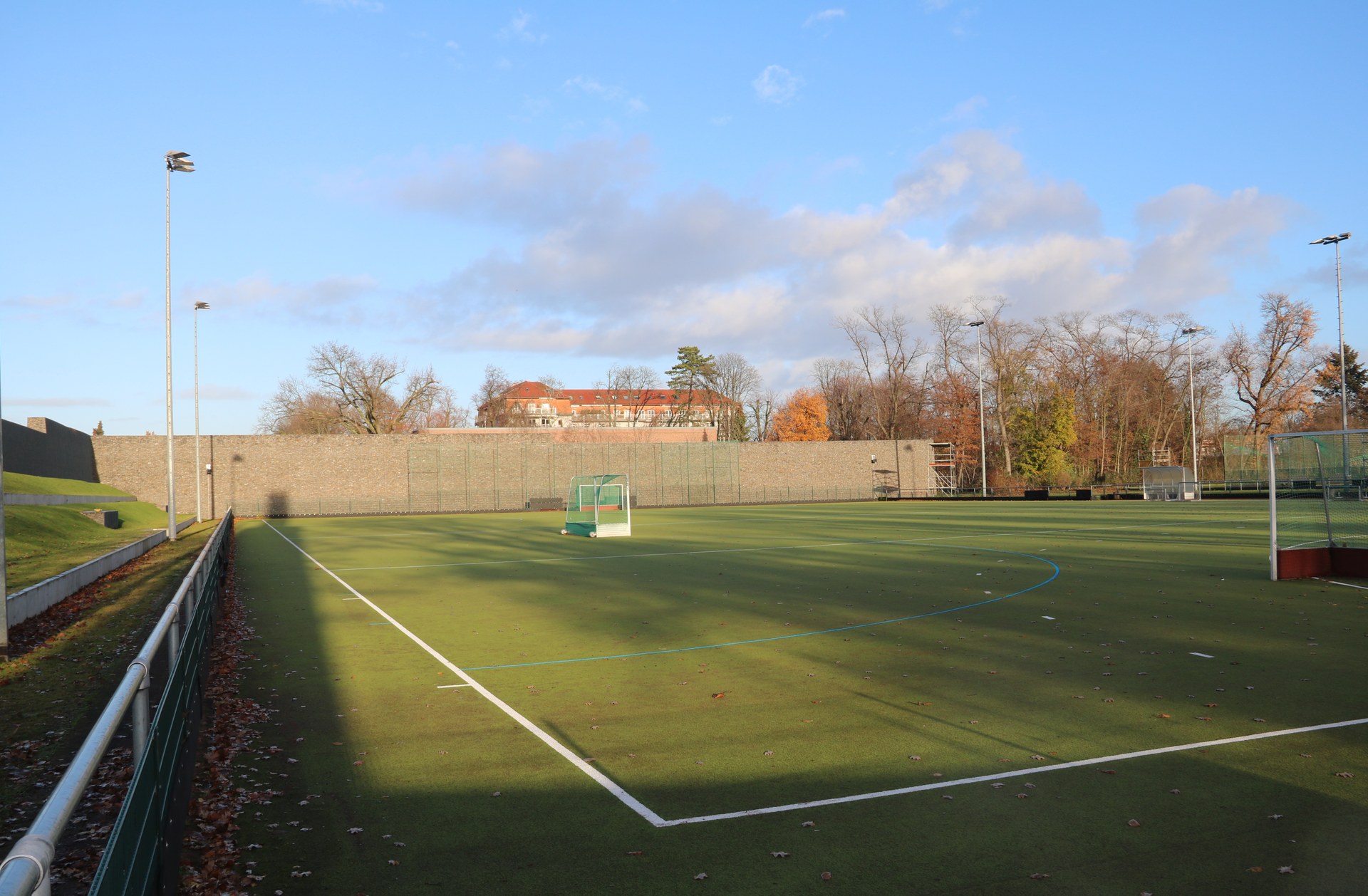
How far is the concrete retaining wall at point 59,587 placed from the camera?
12812 millimetres

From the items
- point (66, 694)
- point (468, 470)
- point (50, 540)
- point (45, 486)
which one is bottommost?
point (66, 694)

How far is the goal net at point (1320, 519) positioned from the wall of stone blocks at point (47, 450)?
36.2m

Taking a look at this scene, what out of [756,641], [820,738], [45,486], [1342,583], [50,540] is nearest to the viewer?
[820,738]

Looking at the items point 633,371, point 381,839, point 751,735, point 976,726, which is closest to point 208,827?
point 381,839

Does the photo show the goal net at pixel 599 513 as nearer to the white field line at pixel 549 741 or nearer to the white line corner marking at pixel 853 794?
the white field line at pixel 549 741

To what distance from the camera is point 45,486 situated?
34875mm

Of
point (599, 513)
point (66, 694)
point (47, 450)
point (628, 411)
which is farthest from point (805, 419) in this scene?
point (66, 694)

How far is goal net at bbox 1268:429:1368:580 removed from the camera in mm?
17250

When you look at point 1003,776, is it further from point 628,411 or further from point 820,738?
point 628,411

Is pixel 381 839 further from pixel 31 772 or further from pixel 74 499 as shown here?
pixel 74 499

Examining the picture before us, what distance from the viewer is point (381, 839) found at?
223 inches

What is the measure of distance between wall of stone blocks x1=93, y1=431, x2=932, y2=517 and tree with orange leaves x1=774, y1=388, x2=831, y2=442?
20200 mm

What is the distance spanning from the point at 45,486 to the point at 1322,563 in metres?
40.2

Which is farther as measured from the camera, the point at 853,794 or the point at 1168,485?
the point at 1168,485
